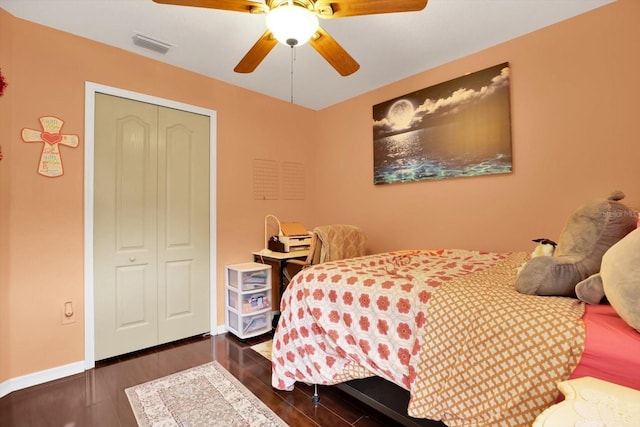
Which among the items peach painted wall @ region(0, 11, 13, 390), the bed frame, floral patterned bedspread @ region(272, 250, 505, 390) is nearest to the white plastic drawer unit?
floral patterned bedspread @ region(272, 250, 505, 390)

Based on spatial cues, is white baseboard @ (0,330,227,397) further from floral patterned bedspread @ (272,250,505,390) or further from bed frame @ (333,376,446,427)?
bed frame @ (333,376,446,427)

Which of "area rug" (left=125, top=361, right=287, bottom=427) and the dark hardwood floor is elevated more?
"area rug" (left=125, top=361, right=287, bottom=427)

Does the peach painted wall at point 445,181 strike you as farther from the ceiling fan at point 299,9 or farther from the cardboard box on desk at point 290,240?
the ceiling fan at point 299,9

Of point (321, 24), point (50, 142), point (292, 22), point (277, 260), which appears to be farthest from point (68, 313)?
point (321, 24)

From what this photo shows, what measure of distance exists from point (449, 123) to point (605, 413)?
7.93 feet

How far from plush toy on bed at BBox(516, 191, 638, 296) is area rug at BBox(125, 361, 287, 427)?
1.46 m

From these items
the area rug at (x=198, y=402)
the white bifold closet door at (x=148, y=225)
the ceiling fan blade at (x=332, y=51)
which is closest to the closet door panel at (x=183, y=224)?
the white bifold closet door at (x=148, y=225)

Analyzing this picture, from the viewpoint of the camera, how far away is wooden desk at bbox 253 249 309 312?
9.55 ft

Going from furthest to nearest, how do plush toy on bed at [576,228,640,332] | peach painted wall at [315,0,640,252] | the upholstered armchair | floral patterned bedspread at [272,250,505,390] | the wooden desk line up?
→ the wooden desk
the upholstered armchair
peach painted wall at [315,0,640,252]
floral patterned bedspread at [272,250,505,390]
plush toy on bed at [576,228,640,332]

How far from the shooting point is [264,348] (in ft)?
8.52

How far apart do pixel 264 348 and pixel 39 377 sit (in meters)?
1.56

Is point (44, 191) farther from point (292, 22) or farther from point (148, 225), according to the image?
point (292, 22)

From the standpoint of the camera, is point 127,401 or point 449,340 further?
point 127,401

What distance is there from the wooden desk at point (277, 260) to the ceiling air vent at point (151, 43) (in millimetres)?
2009
